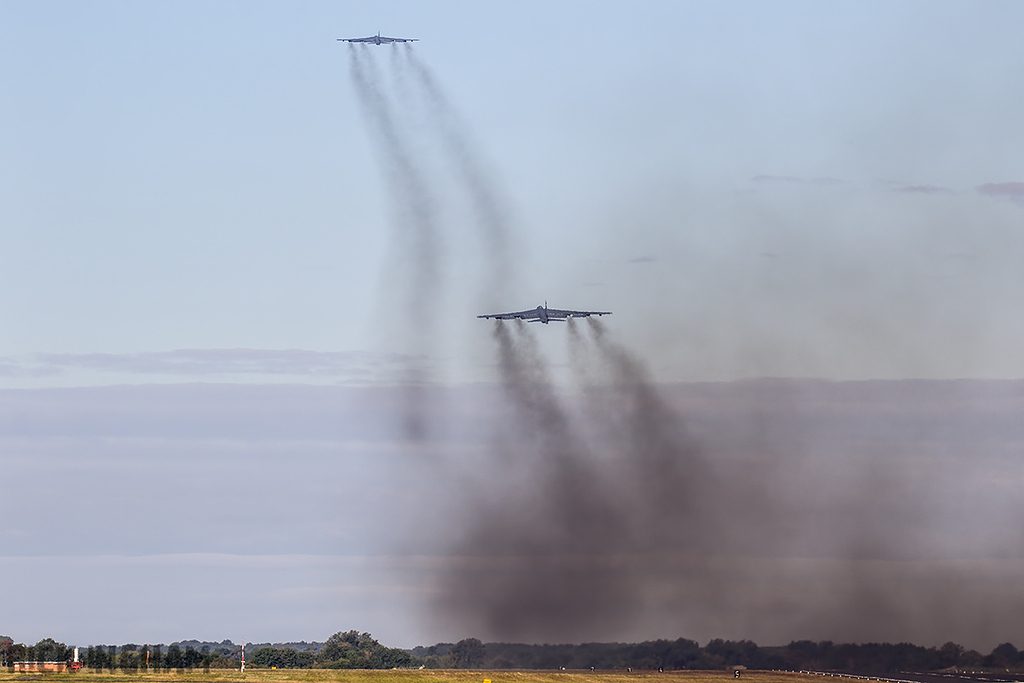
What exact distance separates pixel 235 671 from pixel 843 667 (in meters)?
Answer: 85.6

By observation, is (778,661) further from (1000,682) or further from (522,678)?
(522,678)

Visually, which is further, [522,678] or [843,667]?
[843,667]

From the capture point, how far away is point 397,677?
148375 mm

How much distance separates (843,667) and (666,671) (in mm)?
25254

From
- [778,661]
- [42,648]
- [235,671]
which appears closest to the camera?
[235,671]

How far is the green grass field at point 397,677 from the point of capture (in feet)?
446

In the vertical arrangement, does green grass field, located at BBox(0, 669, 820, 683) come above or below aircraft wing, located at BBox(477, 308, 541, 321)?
below

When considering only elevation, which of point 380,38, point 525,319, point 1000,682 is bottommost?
point 1000,682

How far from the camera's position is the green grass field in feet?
446

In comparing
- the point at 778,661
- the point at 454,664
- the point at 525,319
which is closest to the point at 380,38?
the point at 525,319

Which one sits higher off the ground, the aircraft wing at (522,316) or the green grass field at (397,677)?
the aircraft wing at (522,316)

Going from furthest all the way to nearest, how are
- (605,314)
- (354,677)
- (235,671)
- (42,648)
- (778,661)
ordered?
(778,661), (42,648), (605,314), (235,671), (354,677)

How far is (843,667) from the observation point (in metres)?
192

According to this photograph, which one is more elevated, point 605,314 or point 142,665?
point 605,314
